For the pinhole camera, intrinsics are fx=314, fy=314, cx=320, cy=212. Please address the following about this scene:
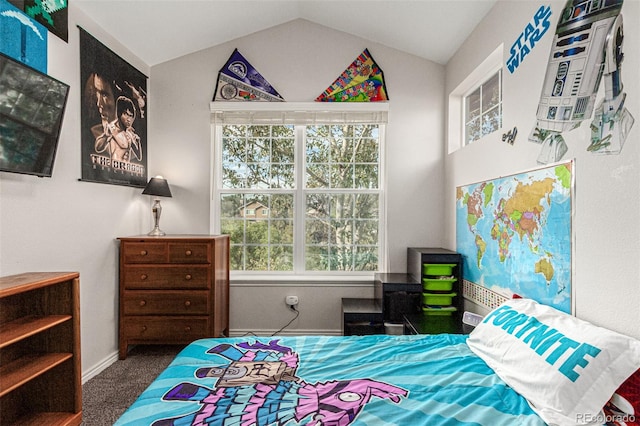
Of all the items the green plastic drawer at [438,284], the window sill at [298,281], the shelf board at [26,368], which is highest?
the green plastic drawer at [438,284]

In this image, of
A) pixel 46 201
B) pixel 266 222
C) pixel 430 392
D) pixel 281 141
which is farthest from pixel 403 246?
pixel 46 201

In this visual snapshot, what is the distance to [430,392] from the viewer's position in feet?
4.04

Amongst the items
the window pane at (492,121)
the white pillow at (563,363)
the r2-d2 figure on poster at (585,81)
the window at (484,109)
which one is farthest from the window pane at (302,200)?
the white pillow at (563,363)

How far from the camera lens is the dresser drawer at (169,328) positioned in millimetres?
2523

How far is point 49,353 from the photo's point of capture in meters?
1.76

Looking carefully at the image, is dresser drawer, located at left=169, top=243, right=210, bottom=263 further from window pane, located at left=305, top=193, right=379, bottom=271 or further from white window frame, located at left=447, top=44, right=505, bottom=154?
white window frame, located at left=447, top=44, right=505, bottom=154

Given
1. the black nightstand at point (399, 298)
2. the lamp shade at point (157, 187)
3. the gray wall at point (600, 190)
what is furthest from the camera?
the lamp shade at point (157, 187)

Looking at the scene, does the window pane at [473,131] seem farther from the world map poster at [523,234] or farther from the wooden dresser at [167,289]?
the wooden dresser at [167,289]

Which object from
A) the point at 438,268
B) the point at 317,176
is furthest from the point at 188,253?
the point at 438,268

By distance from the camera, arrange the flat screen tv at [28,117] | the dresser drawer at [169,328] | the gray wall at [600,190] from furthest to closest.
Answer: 1. the dresser drawer at [169,328]
2. the flat screen tv at [28,117]
3. the gray wall at [600,190]

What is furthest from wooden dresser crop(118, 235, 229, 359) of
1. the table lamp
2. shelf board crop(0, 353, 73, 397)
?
shelf board crop(0, 353, 73, 397)

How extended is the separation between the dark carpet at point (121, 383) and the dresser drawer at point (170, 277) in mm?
607

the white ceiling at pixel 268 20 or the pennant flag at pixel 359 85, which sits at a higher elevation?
the white ceiling at pixel 268 20

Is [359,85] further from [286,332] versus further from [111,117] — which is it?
[286,332]
